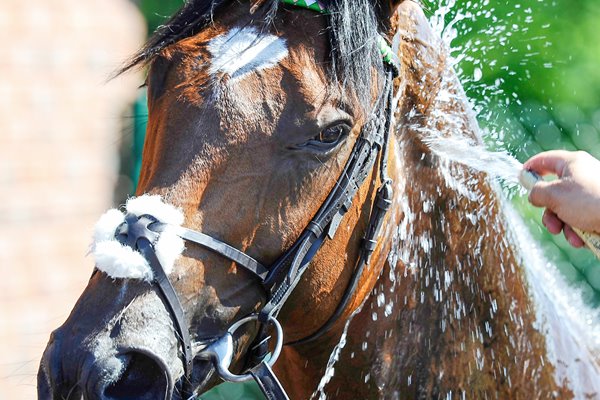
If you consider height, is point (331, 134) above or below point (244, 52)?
below

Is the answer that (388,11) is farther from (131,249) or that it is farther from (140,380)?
(140,380)

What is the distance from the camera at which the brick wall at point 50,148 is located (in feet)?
13.5

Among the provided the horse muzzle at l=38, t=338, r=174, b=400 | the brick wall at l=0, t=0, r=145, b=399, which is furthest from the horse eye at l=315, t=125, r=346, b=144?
the brick wall at l=0, t=0, r=145, b=399

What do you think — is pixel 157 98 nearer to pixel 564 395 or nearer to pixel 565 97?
pixel 564 395

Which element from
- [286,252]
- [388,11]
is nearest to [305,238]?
[286,252]

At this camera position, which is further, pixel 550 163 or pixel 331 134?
pixel 331 134

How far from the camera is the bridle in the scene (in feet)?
4.97

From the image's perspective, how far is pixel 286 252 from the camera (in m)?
1.71

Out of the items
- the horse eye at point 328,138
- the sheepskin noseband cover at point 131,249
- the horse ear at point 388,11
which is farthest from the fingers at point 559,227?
the sheepskin noseband cover at point 131,249

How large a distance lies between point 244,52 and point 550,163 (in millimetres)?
694

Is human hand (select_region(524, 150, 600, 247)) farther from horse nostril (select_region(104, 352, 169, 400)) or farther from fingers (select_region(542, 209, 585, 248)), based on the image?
horse nostril (select_region(104, 352, 169, 400))

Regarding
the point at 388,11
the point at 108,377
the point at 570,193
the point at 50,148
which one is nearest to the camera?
the point at 108,377

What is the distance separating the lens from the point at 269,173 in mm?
1660

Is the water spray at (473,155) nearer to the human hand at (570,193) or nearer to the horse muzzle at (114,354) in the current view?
the human hand at (570,193)
